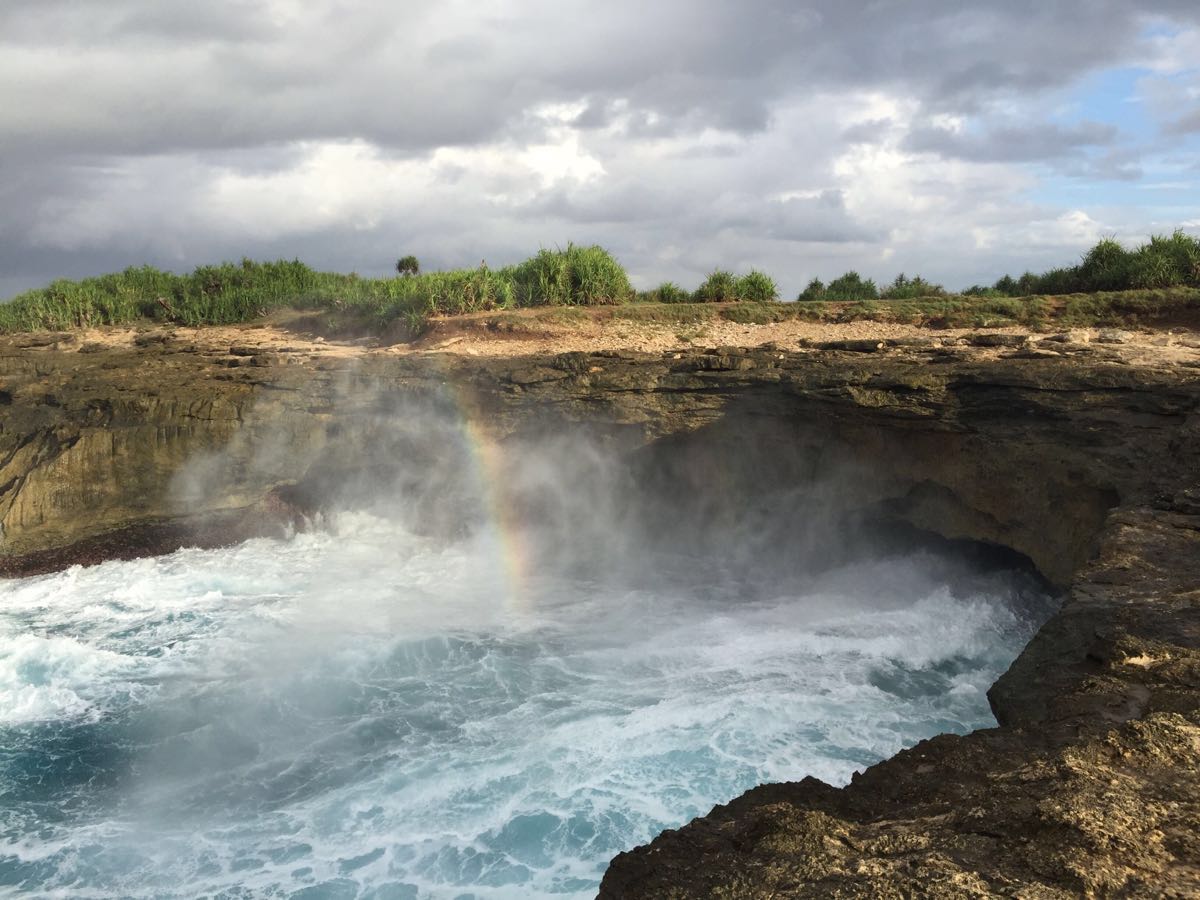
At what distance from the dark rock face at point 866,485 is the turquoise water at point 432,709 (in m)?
1.38

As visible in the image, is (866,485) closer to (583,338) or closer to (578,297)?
(583,338)

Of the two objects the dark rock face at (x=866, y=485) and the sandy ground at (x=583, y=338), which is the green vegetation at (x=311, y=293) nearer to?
the sandy ground at (x=583, y=338)

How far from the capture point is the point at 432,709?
8383 millimetres

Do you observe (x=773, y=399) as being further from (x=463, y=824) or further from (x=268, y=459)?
(x=268, y=459)

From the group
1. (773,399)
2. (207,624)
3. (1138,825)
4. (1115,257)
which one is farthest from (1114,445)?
(207,624)

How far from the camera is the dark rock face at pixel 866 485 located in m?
3.01

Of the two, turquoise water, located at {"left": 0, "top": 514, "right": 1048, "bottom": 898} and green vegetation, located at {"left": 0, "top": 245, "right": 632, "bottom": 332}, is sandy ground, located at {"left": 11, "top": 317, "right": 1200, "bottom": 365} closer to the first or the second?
green vegetation, located at {"left": 0, "top": 245, "right": 632, "bottom": 332}

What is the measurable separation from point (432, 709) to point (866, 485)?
6028mm

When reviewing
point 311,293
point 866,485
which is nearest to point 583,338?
point 866,485

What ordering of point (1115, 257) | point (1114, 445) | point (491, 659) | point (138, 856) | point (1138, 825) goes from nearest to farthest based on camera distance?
1. point (1138, 825)
2. point (138, 856)
3. point (1114, 445)
4. point (491, 659)
5. point (1115, 257)

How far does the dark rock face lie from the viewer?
3008 millimetres

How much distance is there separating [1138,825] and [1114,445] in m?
A: 6.65

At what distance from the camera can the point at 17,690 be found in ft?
29.7

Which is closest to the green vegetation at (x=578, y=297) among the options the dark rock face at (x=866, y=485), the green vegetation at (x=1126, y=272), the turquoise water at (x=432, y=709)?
the green vegetation at (x=1126, y=272)
